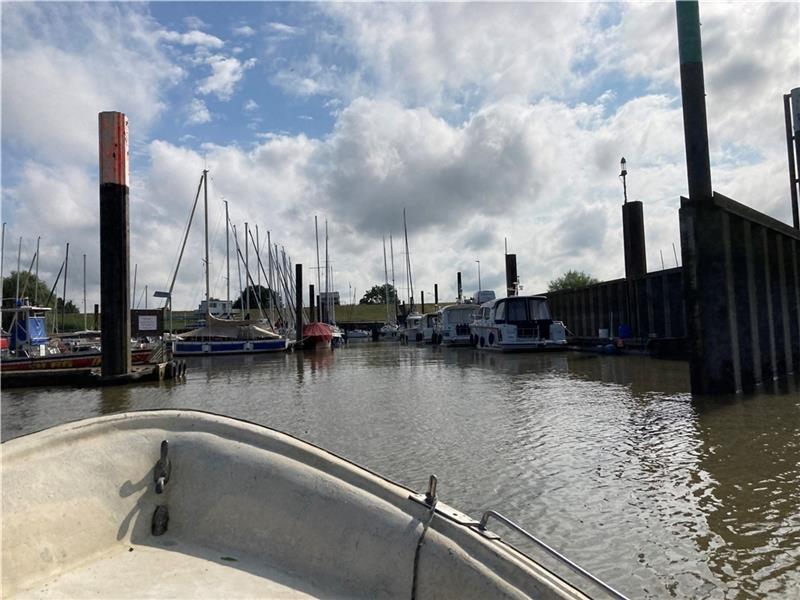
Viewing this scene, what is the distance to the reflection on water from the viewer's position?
3943 mm

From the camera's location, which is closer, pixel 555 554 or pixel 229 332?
pixel 555 554

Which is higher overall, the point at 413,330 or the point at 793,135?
the point at 793,135

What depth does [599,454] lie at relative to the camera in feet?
22.1

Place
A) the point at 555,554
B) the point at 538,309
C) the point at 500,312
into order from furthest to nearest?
the point at 500,312, the point at 538,309, the point at 555,554

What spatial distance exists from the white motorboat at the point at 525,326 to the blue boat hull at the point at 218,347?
16.0 m

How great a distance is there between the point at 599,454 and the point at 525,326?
67.9ft

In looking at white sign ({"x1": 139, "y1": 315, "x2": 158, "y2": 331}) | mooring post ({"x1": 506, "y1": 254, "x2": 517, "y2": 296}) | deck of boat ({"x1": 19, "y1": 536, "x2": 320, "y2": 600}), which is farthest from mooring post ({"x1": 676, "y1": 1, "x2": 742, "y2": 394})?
mooring post ({"x1": 506, "y1": 254, "x2": 517, "y2": 296})

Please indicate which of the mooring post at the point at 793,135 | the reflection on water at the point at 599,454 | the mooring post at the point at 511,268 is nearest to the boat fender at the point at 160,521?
the reflection on water at the point at 599,454

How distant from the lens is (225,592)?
2596 mm

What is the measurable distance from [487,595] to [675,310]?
74.1 ft

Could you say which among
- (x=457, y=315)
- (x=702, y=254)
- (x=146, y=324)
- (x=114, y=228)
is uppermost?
(x=114, y=228)

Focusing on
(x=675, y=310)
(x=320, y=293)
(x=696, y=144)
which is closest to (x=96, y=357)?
(x=696, y=144)

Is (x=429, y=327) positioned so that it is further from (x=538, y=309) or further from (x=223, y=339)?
(x=538, y=309)

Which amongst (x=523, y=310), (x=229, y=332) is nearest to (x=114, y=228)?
(x=523, y=310)
